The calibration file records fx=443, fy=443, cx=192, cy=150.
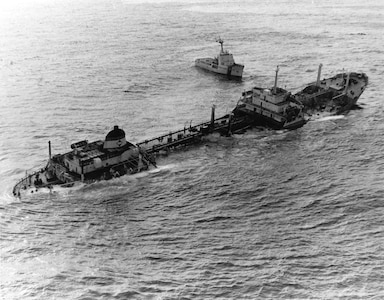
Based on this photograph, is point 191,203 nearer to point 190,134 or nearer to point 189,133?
point 190,134

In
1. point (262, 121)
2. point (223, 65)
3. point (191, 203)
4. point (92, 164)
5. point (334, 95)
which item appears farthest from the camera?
point (223, 65)

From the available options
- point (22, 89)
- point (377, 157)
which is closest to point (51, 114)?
point (22, 89)

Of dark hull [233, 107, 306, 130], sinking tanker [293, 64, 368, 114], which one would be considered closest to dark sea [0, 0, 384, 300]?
dark hull [233, 107, 306, 130]

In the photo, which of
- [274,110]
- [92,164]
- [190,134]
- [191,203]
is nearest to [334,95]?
[274,110]

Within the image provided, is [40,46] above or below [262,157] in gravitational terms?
above

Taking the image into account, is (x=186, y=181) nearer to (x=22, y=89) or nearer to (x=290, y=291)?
(x=290, y=291)

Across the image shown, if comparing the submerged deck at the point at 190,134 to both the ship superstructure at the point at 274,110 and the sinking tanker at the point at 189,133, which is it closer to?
the sinking tanker at the point at 189,133

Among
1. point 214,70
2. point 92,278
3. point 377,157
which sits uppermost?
point 214,70

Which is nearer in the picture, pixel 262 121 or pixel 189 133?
pixel 189 133
